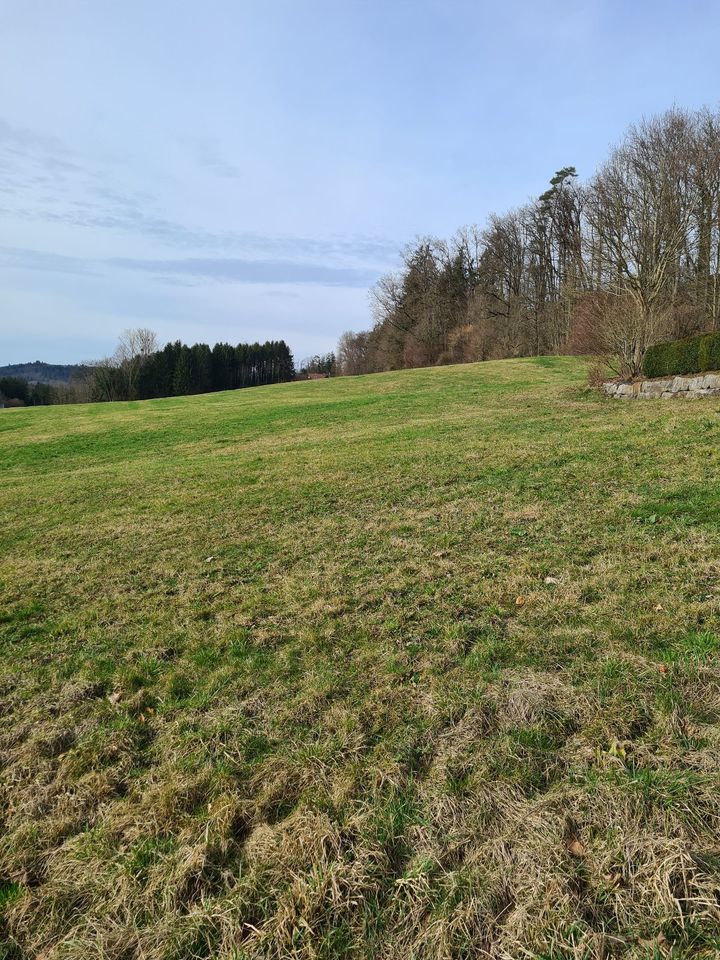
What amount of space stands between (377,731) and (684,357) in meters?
14.0

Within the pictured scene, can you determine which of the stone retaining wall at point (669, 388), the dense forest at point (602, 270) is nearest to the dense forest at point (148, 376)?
the dense forest at point (602, 270)

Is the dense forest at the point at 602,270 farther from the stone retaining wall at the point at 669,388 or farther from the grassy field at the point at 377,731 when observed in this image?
the grassy field at the point at 377,731

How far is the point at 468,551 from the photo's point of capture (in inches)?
210

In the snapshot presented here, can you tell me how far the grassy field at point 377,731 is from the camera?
192cm

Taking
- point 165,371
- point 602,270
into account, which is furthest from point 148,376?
point 602,270

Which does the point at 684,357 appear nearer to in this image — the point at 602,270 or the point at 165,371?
the point at 602,270

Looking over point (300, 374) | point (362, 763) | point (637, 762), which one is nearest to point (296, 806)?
point (362, 763)

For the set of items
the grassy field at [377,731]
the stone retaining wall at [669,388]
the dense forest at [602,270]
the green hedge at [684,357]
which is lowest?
the grassy field at [377,731]

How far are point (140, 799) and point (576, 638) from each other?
2.76 meters

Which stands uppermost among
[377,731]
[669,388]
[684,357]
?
[684,357]

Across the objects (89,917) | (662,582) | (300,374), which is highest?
(300,374)

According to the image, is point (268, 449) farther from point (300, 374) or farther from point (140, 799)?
point (300, 374)

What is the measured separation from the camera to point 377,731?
286cm

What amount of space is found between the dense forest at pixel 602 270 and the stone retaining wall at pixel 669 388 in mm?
941
